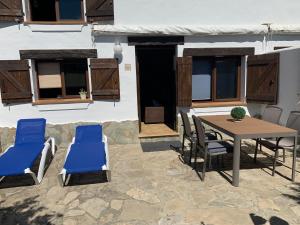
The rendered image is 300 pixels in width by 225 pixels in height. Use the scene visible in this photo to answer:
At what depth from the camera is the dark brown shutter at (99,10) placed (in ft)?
21.4

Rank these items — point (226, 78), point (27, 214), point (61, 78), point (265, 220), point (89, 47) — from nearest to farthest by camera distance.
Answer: point (265, 220), point (27, 214), point (89, 47), point (61, 78), point (226, 78)

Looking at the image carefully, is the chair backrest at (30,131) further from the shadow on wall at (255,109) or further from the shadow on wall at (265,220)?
the shadow on wall at (255,109)

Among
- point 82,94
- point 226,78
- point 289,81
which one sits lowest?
point 82,94

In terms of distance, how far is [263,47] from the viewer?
731 centimetres

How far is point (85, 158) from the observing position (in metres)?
4.84

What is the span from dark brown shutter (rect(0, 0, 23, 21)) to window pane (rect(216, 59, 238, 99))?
5.33m

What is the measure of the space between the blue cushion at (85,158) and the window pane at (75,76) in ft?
6.42

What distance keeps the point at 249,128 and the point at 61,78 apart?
4.88 meters

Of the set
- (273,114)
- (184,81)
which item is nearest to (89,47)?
(184,81)

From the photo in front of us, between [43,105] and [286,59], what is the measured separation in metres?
6.28

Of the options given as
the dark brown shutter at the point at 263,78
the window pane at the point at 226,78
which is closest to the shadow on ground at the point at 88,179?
the window pane at the point at 226,78

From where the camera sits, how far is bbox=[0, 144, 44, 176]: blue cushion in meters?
4.38

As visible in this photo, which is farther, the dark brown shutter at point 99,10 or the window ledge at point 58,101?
the window ledge at point 58,101

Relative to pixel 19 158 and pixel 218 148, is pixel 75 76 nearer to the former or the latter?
pixel 19 158
